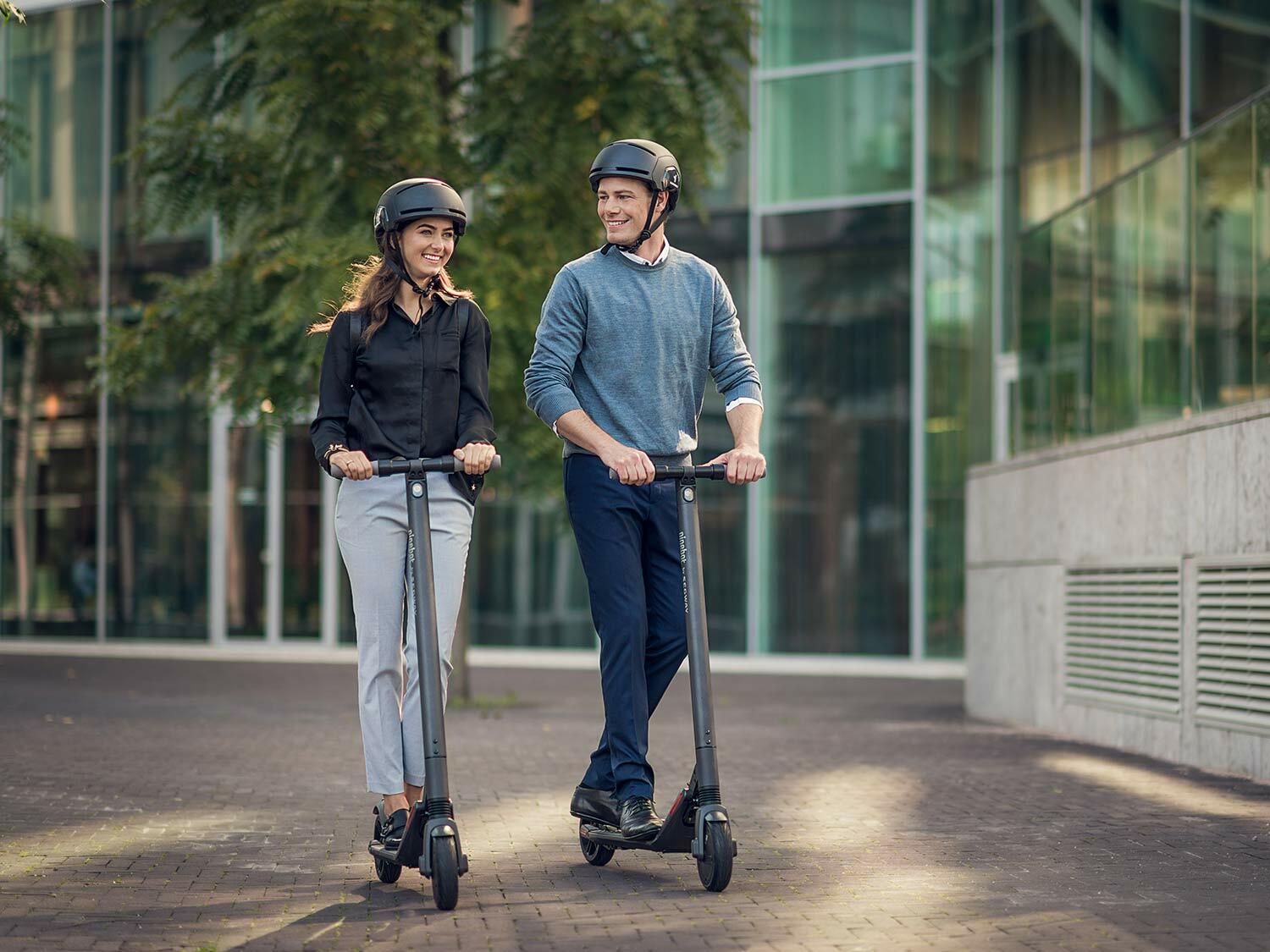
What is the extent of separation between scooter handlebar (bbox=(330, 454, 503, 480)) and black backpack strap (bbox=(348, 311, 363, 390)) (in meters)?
0.34

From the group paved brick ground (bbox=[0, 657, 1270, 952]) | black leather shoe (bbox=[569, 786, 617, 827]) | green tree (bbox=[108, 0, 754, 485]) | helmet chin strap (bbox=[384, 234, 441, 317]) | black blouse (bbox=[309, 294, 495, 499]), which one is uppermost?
green tree (bbox=[108, 0, 754, 485])

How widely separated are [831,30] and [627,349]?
14252mm

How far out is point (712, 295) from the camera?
5387 millimetres

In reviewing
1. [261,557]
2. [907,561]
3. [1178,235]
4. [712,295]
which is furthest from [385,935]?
[261,557]

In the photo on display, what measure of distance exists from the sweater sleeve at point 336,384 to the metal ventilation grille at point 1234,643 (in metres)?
4.83

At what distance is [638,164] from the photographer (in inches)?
202

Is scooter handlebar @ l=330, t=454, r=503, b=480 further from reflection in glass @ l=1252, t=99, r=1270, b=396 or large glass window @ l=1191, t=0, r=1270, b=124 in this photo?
large glass window @ l=1191, t=0, r=1270, b=124

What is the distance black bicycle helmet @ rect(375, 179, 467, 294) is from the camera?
16.5 ft

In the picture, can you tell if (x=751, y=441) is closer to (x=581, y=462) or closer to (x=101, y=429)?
(x=581, y=462)

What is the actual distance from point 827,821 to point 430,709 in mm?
2347

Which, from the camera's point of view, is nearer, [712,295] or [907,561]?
[712,295]

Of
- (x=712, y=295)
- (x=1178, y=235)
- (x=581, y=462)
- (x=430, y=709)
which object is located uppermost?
(x=1178, y=235)

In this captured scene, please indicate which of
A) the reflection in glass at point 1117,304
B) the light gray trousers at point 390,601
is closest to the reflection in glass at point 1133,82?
the reflection in glass at point 1117,304

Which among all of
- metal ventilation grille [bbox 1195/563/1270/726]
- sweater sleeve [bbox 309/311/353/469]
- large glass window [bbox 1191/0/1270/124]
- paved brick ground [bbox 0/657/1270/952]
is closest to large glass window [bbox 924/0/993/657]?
large glass window [bbox 1191/0/1270/124]
